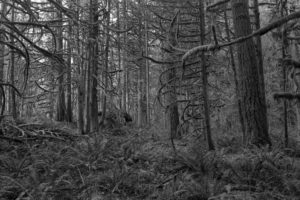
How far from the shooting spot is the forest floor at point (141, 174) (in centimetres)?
384

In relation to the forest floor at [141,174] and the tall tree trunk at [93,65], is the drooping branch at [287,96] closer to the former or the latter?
the forest floor at [141,174]

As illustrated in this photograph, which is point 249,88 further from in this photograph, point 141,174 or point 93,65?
point 93,65

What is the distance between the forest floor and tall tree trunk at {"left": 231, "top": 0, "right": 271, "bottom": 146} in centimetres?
72

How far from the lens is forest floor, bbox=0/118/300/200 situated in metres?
3.84

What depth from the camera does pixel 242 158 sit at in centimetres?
493

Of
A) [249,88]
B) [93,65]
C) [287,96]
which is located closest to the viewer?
[287,96]

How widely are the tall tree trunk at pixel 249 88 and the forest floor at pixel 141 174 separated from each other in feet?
2.36

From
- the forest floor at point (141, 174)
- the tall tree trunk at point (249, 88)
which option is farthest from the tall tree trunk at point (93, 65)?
the tall tree trunk at point (249, 88)

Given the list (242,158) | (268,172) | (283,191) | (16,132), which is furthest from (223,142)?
(16,132)

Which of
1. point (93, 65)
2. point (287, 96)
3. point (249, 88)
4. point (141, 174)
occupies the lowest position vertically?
point (141, 174)

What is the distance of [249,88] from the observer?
5852 mm

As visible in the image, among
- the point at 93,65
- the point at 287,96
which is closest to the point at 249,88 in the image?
the point at 287,96

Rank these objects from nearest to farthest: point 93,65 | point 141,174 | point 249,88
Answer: point 141,174 → point 249,88 → point 93,65

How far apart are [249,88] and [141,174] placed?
132 inches
